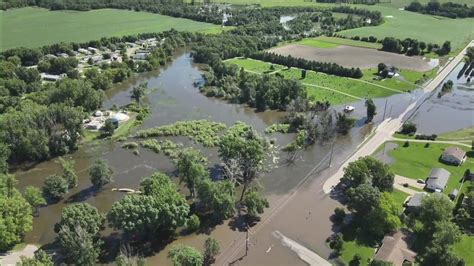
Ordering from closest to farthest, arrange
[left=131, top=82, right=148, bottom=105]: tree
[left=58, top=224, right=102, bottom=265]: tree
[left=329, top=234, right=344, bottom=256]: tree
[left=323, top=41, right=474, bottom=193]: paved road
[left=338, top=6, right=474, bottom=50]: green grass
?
1. [left=58, top=224, right=102, bottom=265]: tree
2. [left=329, top=234, right=344, bottom=256]: tree
3. [left=323, top=41, right=474, bottom=193]: paved road
4. [left=131, top=82, right=148, bottom=105]: tree
5. [left=338, top=6, right=474, bottom=50]: green grass

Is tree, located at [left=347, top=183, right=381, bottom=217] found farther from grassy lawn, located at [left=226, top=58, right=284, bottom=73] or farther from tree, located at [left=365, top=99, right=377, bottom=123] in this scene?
grassy lawn, located at [left=226, top=58, right=284, bottom=73]

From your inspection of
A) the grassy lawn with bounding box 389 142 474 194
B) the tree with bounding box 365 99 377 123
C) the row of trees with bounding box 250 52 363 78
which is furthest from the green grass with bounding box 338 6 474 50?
the grassy lawn with bounding box 389 142 474 194

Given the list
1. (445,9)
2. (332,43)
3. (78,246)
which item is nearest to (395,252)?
(78,246)

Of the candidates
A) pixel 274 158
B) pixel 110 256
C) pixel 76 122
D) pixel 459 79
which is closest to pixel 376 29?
pixel 459 79

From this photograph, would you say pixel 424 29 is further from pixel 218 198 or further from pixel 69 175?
pixel 69 175

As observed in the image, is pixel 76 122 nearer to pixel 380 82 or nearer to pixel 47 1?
pixel 380 82

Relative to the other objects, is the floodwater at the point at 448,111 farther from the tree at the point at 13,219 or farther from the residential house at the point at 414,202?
the tree at the point at 13,219

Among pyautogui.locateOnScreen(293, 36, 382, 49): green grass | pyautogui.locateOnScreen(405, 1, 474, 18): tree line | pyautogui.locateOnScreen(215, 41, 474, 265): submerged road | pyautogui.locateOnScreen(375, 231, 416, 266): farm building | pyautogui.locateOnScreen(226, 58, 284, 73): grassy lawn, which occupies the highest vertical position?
pyautogui.locateOnScreen(405, 1, 474, 18): tree line
